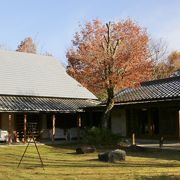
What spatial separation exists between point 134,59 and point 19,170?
43.6ft

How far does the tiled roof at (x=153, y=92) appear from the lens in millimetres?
25625

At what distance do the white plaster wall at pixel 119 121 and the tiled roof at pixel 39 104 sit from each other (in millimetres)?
2184

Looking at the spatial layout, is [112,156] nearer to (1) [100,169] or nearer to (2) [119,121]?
(1) [100,169]

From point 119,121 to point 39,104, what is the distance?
6.56m

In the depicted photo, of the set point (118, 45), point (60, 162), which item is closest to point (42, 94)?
point (118, 45)

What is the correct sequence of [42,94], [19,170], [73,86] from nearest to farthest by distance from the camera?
[19,170]
[42,94]
[73,86]

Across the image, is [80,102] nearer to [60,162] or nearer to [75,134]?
[75,134]

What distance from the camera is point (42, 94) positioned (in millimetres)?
30422

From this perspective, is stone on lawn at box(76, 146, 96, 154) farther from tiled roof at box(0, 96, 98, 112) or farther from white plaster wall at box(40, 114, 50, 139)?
white plaster wall at box(40, 114, 50, 139)

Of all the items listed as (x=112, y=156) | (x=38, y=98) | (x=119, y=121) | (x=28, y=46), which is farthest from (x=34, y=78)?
(x=28, y=46)

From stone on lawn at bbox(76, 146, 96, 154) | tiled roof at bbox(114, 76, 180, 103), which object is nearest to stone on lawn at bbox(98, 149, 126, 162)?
stone on lawn at bbox(76, 146, 96, 154)

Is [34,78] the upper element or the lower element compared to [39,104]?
upper

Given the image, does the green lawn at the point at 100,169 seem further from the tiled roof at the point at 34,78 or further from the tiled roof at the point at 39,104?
the tiled roof at the point at 34,78

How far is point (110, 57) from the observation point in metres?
24.8
